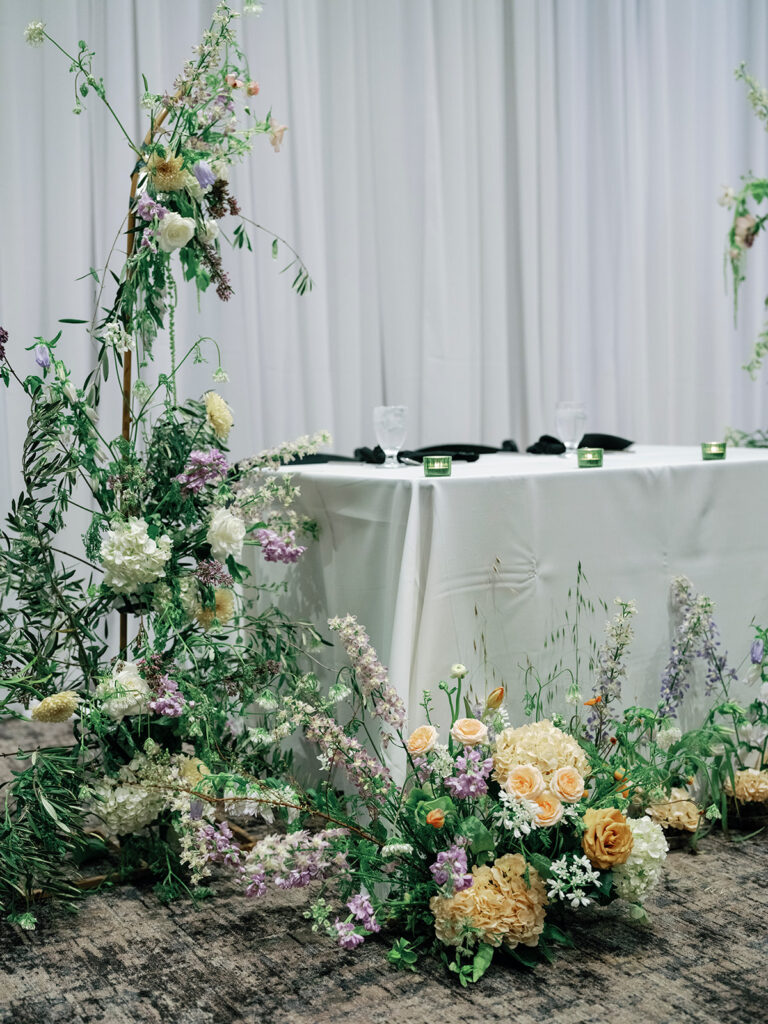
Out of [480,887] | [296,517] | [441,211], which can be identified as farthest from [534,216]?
[480,887]

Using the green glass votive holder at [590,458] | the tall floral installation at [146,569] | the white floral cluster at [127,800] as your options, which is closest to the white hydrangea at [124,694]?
the tall floral installation at [146,569]

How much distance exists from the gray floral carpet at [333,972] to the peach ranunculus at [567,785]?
0.25 m

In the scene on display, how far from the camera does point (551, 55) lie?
3.69 m

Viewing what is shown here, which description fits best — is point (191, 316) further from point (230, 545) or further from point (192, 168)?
point (230, 545)

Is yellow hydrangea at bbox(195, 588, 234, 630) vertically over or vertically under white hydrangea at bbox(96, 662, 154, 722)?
over

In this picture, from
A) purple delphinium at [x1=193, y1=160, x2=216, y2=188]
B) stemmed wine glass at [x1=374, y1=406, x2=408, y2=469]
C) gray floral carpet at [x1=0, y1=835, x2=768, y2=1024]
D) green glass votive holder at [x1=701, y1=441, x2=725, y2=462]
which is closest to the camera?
gray floral carpet at [x1=0, y1=835, x2=768, y2=1024]

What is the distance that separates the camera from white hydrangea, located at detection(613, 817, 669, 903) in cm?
169

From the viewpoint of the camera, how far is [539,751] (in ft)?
5.66

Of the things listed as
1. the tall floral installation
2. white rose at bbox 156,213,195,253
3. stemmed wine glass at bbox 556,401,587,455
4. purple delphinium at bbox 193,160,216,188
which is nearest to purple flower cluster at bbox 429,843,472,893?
the tall floral installation

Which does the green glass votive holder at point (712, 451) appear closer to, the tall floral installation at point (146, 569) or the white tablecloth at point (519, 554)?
the white tablecloth at point (519, 554)

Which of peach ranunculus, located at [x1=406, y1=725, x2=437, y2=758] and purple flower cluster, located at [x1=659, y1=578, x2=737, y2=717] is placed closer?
peach ranunculus, located at [x1=406, y1=725, x2=437, y2=758]

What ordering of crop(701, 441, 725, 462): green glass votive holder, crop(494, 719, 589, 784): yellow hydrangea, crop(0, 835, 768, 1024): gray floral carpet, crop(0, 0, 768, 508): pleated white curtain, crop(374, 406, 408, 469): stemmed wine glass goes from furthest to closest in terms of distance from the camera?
1. crop(0, 0, 768, 508): pleated white curtain
2. crop(701, 441, 725, 462): green glass votive holder
3. crop(374, 406, 408, 469): stemmed wine glass
4. crop(494, 719, 589, 784): yellow hydrangea
5. crop(0, 835, 768, 1024): gray floral carpet

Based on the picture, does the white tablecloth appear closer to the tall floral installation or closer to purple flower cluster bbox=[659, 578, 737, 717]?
purple flower cluster bbox=[659, 578, 737, 717]

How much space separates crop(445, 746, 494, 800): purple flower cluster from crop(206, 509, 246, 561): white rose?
54cm
